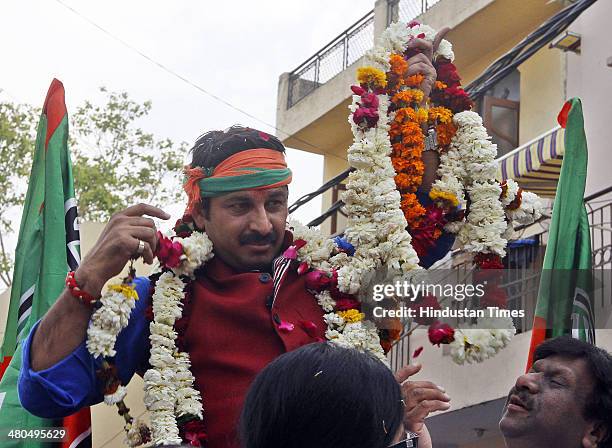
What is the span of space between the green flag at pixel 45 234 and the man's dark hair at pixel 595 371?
1.82m

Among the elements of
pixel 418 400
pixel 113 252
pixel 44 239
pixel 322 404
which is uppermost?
pixel 44 239

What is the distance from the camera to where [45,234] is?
404 cm

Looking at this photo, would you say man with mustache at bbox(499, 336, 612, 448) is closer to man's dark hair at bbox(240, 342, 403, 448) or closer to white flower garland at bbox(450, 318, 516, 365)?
white flower garland at bbox(450, 318, 516, 365)

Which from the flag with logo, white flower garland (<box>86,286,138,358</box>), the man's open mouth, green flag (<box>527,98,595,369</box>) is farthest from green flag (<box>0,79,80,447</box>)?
green flag (<box>527,98,595,369</box>)

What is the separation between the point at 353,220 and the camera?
Result: 3545 mm

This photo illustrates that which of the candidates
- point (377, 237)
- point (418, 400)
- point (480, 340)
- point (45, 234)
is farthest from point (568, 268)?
point (45, 234)

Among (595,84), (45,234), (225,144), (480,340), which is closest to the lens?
(480,340)

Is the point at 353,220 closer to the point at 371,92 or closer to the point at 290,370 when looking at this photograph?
the point at 371,92

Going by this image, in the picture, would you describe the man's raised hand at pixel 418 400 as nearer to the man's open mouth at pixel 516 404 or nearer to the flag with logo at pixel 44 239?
the man's open mouth at pixel 516 404

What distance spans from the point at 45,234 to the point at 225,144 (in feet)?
2.89

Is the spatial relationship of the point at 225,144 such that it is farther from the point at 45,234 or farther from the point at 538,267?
the point at 538,267

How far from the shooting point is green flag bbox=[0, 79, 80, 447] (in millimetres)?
3990

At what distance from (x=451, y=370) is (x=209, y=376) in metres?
6.22

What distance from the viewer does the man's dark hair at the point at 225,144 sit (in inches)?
142
